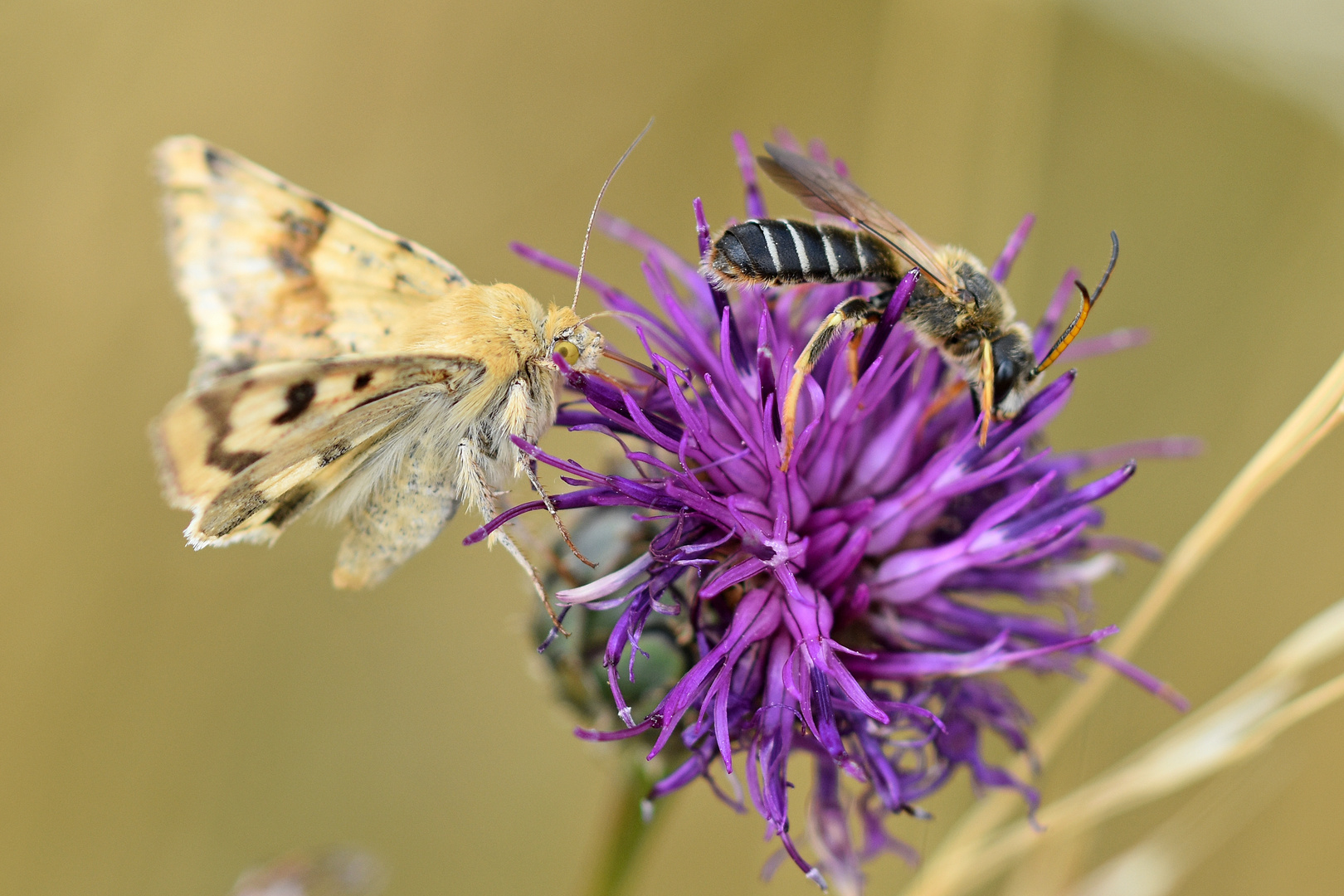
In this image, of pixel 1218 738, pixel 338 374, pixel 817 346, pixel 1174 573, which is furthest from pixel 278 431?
pixel 1218 738

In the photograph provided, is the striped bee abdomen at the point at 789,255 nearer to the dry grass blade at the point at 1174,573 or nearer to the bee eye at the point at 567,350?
the bee eye at the point at 567,350

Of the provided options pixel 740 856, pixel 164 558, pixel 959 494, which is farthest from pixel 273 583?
pixel 959 494

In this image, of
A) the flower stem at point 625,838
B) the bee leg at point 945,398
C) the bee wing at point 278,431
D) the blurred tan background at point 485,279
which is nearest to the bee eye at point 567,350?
the bee wing at point 278,431

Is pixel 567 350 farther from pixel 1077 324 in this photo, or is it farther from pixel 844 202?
pixel 1077 324

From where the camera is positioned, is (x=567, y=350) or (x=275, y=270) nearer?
(x=567, y=350)

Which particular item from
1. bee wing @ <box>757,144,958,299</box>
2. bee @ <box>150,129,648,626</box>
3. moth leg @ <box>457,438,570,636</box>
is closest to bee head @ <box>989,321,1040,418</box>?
bee wing @ <box>757,144,958,299</box>

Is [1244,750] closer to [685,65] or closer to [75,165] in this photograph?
[685,65]
